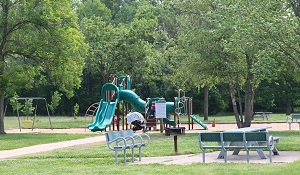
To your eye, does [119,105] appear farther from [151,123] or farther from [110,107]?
[151,123]

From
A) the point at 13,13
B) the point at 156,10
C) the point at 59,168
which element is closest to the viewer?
the point at 59,168

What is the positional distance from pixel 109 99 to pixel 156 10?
31.9m

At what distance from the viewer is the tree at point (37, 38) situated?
102 feet

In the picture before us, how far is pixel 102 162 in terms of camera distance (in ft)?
49.5

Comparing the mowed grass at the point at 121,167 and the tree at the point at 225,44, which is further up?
the tree at the point at 225,44

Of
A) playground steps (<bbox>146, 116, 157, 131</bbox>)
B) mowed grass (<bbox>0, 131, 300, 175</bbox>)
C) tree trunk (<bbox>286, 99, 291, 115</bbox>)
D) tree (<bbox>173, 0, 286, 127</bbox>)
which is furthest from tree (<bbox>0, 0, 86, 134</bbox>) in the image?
tree trunk (<bbox>286, 99, 291, 115</bbox>)

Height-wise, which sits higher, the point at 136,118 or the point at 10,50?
the point at 10,50

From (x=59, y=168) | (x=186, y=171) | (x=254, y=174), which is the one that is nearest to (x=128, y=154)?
(x=59, y=168)

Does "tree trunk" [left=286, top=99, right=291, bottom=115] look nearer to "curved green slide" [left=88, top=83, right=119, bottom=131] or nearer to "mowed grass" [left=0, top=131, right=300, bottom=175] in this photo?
"curved green slide" [left=88, top=83, right=119, bottom=131]

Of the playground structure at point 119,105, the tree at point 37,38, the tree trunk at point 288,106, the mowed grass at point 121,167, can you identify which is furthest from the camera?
the tree trunk at point 288,106

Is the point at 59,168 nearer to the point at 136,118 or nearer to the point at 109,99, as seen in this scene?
A: the point at 136,118

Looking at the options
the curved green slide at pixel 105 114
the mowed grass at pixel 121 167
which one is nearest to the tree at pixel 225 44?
the curved green slide at pixel 105 114

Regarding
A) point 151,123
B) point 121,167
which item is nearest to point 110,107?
point 151,123

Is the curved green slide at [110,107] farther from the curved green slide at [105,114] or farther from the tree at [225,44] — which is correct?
the tree at [225,44]
